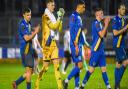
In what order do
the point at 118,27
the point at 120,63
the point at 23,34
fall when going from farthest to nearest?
the point at 120,63 → the point at 118,27 → the point at 23,34

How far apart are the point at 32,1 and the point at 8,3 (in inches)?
57.1

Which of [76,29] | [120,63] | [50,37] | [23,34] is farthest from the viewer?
[120,63]

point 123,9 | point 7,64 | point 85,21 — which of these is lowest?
point 7,64

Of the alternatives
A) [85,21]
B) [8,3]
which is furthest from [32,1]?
[85,21]

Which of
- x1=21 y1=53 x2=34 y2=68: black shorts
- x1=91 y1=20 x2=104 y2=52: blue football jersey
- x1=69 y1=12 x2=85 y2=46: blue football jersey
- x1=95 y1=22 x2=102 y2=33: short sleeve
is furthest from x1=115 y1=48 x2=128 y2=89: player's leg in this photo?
x1=21 y1=53 x2=34 y2=68: black shorts

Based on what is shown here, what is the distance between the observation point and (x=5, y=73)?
22016 mm

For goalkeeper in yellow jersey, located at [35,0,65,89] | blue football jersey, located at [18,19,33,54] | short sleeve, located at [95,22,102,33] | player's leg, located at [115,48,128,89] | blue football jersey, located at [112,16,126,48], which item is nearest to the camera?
blue football jersey, located at [18,19,33,54]

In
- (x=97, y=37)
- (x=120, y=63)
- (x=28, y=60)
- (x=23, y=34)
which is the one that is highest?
(x=23, y=34)

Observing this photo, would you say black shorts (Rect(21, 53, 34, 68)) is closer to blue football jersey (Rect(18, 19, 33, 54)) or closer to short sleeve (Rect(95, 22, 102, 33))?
blue football jersey (Rect(18, 19, 33, 54))

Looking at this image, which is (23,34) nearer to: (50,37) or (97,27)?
(50,37)

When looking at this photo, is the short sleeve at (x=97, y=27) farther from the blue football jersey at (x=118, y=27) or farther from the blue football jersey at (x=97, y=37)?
the blue football jersey at (x=118, y=27)

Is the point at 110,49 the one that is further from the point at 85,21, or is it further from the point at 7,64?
the point at 7,64

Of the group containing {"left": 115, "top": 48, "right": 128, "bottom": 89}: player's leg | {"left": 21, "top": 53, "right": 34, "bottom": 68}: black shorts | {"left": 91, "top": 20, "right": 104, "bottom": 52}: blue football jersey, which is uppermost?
{"left": 91, "top": 20, "right": 104, "bottom": 52}: blue football jersey

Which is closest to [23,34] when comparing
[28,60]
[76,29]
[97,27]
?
[28,60]
